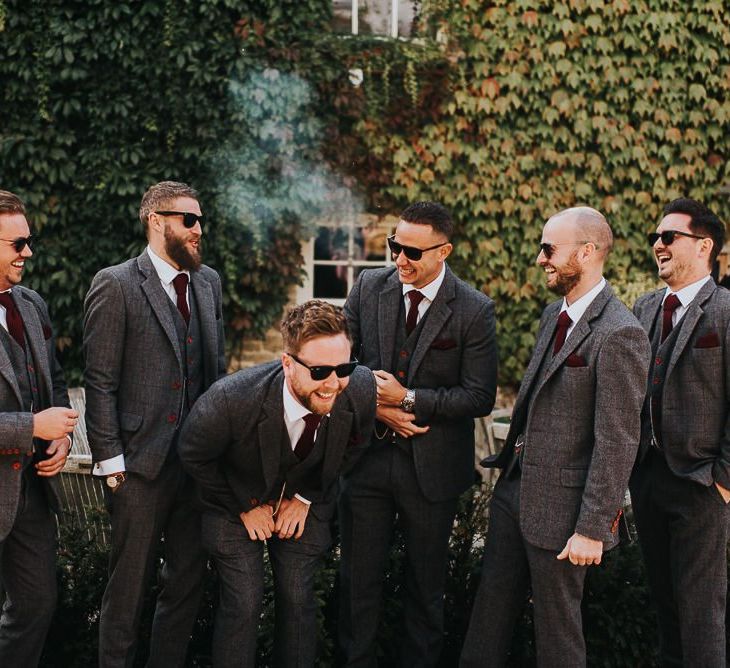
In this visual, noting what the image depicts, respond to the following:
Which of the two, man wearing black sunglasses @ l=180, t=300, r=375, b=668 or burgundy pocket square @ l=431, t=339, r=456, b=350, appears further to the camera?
burgundy pocket square @ l=431, t=339, r=456, b=350

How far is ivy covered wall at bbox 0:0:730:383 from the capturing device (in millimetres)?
8609

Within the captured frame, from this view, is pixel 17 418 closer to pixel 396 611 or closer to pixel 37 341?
pixel 37 341

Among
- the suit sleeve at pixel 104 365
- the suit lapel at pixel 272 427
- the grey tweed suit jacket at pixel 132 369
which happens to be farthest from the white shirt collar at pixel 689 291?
the suit sleeve at pixel 104 365

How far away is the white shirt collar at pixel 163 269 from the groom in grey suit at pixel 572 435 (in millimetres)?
1564

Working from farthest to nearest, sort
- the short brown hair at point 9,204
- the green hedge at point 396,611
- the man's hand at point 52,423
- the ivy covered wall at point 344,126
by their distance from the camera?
the ivy covered wall at point 344,126, the green hedge at point 396,611, the short brown hair at point 9,204, the man's hand at point 52,423

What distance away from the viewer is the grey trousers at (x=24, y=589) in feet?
12.3

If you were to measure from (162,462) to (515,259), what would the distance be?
19.6ft

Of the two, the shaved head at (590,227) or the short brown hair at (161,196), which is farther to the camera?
the short brown hair at (161,196)

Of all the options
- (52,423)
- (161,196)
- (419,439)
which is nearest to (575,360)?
(419,439)

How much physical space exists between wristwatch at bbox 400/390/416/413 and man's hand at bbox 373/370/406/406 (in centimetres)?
2

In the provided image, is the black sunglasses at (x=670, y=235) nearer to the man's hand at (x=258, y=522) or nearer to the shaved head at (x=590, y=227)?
the shaved head at (x=590, y=227)

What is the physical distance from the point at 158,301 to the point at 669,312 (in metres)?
2.18

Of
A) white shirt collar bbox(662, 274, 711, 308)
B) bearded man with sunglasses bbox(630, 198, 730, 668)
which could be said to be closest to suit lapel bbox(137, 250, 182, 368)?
bearded man with sunglasses bbox(630, 198, 730, 668)

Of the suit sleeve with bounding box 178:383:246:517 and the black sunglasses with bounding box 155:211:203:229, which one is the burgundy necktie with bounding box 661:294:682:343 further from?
the black sunglasses with bounding box 155:211:203:229
